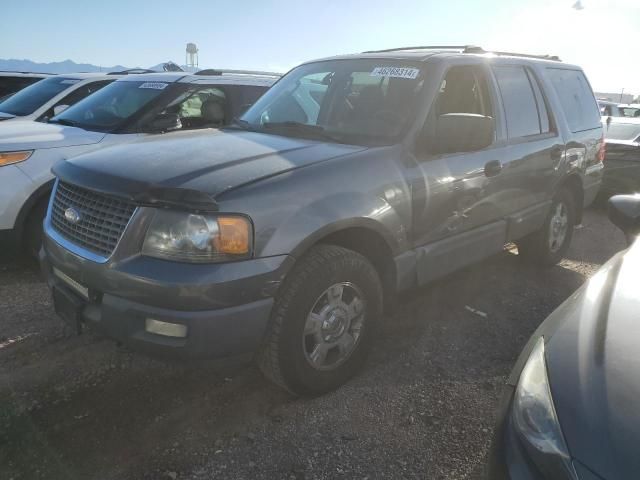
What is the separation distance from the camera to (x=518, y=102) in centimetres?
405

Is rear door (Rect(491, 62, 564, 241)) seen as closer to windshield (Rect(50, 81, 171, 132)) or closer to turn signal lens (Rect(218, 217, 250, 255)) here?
turn signal lens (Rect(218, 217, 250, 255))

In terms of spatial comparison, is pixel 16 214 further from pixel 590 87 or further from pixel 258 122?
pixel 590 87

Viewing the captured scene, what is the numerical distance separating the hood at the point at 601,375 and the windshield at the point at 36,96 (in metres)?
6.59

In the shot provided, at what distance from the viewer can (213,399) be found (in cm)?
281

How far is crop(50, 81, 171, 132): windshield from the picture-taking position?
5066 millimetres

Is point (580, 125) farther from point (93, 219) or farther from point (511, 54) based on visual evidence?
point (93, 219)

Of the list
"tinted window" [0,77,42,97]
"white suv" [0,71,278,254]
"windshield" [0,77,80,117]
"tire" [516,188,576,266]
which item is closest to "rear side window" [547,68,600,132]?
"tire" [516,188,576,266]

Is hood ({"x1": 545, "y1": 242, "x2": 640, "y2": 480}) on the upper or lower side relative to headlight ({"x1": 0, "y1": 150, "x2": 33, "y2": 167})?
lower

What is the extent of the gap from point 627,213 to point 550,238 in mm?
2403

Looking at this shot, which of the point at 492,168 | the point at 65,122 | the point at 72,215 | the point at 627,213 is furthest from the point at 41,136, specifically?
the point at 627,213

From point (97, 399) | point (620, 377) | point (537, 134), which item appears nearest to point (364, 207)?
point (620, 377)

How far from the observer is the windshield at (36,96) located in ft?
21.2

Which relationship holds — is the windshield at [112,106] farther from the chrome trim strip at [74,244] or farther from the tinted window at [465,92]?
the tinted window at [465,92]

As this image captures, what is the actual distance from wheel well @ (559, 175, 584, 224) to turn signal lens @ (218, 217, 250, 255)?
3.64 metres
